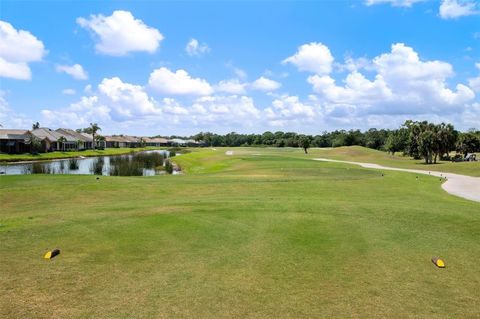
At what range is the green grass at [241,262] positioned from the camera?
8.39 metres

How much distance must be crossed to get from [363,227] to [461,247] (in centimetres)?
357

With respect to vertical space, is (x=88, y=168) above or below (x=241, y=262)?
below

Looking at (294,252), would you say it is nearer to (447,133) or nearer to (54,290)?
(54,290)

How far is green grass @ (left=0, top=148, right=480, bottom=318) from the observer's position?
839cm

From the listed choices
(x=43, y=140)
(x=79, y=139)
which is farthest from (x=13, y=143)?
(x=79, y=139)

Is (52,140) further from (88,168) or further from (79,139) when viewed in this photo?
(88,168)

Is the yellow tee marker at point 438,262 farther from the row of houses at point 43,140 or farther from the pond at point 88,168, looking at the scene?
the row of houses at point 43,140

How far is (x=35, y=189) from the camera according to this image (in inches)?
1016

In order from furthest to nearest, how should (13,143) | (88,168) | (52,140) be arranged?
(52,140)
(13,143)
(88,168)

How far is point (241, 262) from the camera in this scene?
439 inches

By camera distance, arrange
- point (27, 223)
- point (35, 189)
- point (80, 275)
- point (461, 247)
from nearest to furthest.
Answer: point (80, 275) → point (461, 247) → point (27, 223) → point (35, 189)

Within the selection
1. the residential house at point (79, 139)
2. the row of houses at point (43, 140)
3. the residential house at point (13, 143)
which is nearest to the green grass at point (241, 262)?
the residential house at point (13, 143)

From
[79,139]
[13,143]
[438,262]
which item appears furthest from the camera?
[79,139]

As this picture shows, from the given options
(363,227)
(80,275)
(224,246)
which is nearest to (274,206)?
(363,227)
